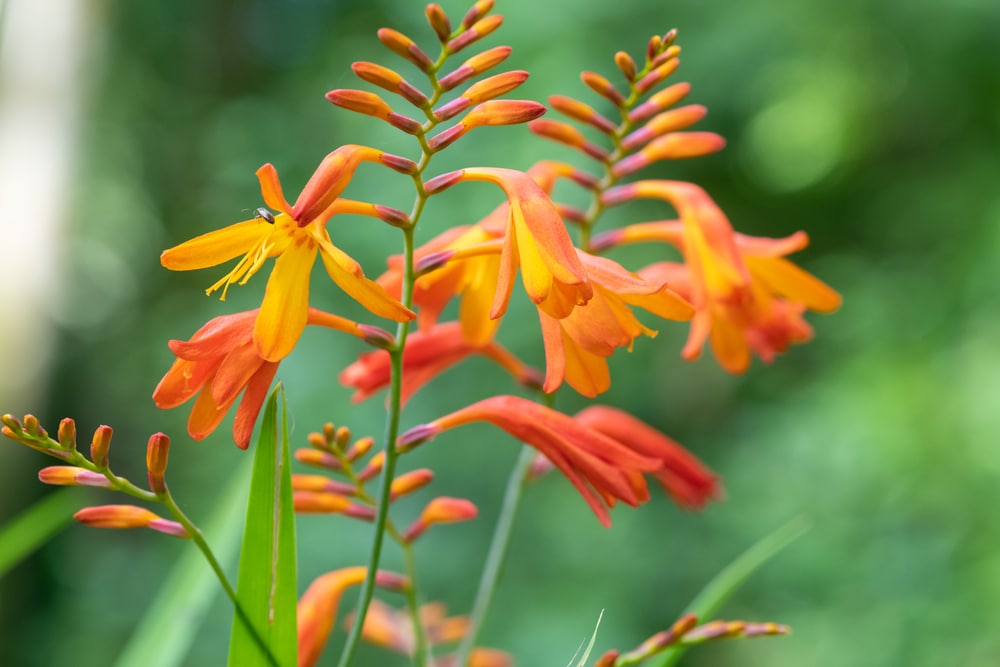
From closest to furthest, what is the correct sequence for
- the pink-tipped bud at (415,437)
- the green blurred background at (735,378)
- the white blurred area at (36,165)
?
the pink-tipped bud at (415,437) < the green blurred background at (735,378) < the white blurred area at (36,165)

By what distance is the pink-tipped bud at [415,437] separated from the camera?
0.55m

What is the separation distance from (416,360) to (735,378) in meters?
2.48

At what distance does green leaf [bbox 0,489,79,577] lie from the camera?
746mm

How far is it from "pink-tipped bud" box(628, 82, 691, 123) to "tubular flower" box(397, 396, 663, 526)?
240 millimetres

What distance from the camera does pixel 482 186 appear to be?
2.24 meters

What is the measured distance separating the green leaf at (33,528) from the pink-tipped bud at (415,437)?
0.96ft

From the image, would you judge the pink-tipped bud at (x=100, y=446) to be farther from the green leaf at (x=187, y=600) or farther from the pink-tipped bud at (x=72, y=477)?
the green leaf at (x=187, y=600)

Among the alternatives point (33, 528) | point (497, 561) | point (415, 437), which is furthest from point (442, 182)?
point (33, 528)

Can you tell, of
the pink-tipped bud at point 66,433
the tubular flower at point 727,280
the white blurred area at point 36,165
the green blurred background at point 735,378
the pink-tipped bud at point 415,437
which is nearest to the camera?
the pink-tipped bud at point 66,433

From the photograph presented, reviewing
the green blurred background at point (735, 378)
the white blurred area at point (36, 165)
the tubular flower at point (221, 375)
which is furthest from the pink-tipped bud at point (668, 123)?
the white blurred area at point (36, 165)

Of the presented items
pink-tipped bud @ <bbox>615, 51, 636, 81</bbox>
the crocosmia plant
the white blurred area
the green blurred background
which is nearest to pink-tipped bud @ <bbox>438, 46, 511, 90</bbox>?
the crocosmia plant

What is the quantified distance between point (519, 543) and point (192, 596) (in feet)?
5.86

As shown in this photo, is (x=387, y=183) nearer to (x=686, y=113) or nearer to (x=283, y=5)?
(x=686, y=113)

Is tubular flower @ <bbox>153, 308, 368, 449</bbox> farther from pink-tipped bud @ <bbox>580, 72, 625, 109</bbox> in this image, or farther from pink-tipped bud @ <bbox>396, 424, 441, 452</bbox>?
pink-tipped bud @ <bbox>580, 72, 625, 109</bbox>
